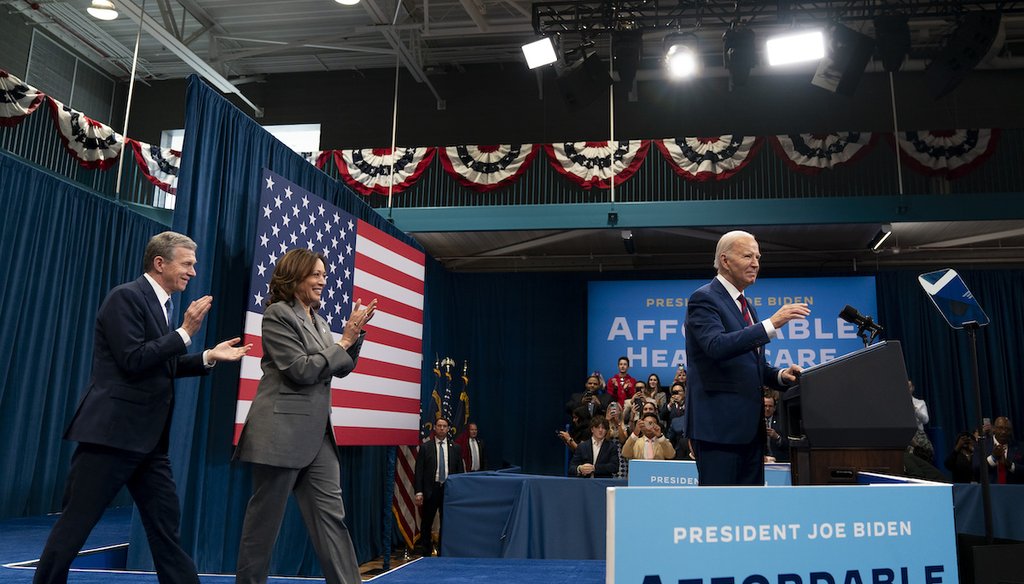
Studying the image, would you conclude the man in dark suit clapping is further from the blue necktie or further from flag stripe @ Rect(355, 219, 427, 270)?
the blue necktie

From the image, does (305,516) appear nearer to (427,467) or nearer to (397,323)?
(397,323)

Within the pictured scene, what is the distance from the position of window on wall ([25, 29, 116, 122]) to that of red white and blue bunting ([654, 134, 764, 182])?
358 inches

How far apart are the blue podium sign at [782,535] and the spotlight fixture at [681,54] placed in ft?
22.8

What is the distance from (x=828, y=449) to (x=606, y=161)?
7.79 metres

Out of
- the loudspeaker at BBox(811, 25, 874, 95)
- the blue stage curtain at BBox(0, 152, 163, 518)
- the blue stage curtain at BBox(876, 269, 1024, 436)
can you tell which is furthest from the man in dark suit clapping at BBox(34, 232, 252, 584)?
the blue stage curtain at BBox(876, 269, 1024, 436)

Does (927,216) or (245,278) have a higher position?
(927,216)

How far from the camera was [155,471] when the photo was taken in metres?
2.55

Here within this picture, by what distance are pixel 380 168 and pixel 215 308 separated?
5.96 m

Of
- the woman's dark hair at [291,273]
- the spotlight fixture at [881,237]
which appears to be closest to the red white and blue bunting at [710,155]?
the spotlight fixture at [881,237]

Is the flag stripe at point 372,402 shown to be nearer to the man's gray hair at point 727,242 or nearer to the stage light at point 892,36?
the man's gray hair at point 727,242

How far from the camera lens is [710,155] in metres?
9.73

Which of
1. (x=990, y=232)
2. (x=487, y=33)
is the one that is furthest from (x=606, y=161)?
(x=990, y=232)

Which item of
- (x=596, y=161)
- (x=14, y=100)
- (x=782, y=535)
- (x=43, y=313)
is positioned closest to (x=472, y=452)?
(x=596, y=161)

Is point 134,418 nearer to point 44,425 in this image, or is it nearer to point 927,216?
point 44,425
